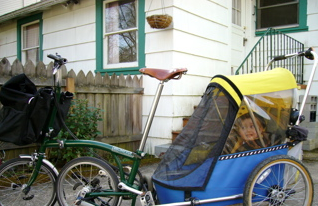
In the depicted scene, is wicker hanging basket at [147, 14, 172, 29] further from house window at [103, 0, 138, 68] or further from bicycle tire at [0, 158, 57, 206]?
bicycle tire at [0, 158, 57, 206]

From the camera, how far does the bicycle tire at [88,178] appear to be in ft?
8.32

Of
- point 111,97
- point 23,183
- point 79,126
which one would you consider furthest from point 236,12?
point 23,183

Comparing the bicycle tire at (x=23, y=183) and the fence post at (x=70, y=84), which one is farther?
the fence post at (x=70, y=84)

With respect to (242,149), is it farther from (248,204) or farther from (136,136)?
(136,136)

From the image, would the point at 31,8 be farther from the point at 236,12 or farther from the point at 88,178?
the point at 88,178

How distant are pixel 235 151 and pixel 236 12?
18.6 feet

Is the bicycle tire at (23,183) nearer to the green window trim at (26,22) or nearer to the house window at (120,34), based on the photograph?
the house window at (120,34)

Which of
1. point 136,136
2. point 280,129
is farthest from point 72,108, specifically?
point 280,129

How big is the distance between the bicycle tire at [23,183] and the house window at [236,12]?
19.2ft

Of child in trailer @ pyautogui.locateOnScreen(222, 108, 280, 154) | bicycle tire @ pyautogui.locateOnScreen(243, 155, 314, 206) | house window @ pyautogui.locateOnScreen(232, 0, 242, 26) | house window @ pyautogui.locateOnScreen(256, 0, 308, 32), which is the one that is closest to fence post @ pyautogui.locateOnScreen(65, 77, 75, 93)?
child in trailer @ pyautogui.locateOnScreen(222, 108, 280, 154)

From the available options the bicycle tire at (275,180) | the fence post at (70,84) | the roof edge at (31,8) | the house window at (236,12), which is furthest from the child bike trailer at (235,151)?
the roof edge at (31,8)

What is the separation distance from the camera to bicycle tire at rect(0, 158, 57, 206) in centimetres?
264

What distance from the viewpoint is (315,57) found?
9.21ft

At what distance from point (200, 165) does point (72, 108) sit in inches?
97.4
